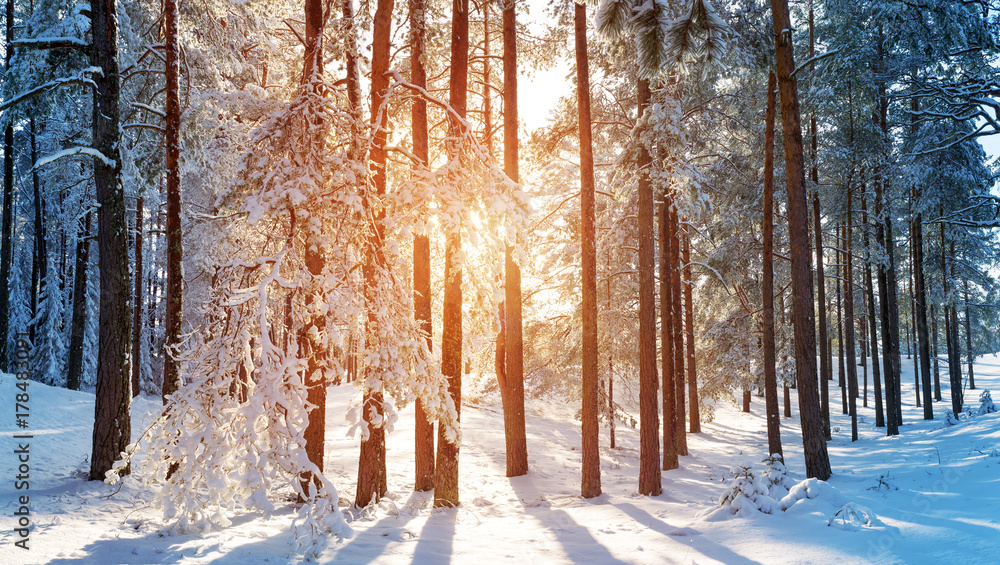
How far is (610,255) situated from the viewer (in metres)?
15.8

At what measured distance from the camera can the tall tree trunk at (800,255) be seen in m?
9.28

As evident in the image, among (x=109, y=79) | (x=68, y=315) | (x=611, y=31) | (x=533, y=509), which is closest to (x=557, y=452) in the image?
(x=533, y=509)

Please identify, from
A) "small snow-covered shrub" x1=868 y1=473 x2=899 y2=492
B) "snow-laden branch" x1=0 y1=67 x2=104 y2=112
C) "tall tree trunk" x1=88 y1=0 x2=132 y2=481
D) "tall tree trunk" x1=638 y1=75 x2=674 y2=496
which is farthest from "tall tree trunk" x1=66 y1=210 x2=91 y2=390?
"small snow-covered shrub" x1=868 y1=473 x2=899 y2=492

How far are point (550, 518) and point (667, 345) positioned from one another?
6.05 m

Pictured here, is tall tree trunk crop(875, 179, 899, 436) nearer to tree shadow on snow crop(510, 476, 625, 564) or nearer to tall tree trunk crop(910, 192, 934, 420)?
tall tree trunk crop(910, 192, 934, 420)

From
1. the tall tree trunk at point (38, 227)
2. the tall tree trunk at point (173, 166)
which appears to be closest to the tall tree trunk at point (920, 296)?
the tall tree trunk at point (173, 166)

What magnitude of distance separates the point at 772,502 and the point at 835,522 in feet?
2.93

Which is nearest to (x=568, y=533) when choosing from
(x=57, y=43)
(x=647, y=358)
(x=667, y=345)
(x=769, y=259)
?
(x=647, y=358)

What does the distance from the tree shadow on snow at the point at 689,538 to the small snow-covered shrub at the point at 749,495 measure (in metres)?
0.77

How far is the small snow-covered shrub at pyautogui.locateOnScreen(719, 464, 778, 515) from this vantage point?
7.00 m

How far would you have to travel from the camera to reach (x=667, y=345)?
42.4ft

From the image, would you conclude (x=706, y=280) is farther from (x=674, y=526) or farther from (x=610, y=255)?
(x=674, y=526)

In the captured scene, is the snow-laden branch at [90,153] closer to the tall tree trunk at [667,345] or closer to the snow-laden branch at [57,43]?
the snow-laden branch at [57,43]

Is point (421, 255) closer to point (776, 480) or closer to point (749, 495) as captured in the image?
point (749, 495)
